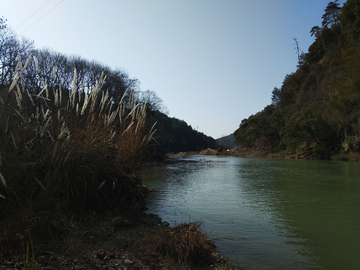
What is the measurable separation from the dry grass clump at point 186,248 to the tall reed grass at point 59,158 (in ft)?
4.12

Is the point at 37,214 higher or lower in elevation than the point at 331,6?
lower

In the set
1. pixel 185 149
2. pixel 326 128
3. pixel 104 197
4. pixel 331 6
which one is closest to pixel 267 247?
pixel 104 197

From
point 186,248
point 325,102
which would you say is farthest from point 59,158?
point 325,102

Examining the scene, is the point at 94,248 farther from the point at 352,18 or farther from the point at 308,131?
the point at 352,18

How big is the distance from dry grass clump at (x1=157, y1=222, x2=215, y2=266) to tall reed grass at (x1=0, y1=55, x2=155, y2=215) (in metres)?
1.26

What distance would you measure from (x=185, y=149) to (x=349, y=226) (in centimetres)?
6334

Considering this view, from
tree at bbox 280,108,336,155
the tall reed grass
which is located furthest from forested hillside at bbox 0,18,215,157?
tree at bbox 280,108,336,155

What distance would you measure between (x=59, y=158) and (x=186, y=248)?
1.83m

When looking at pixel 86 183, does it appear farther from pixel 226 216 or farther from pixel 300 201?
pixel 300 201

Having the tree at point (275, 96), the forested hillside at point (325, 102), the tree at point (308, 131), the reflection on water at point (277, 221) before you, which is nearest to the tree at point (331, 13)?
the forested hillside at point (325, 102)

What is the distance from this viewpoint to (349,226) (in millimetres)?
3834

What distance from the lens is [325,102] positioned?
1048 inches

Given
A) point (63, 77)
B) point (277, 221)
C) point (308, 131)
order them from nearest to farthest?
point (277, 221), point (63, 77), point (308, 131)

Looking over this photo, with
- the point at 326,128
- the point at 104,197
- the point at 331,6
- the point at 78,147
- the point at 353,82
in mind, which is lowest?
the point at 104,197
